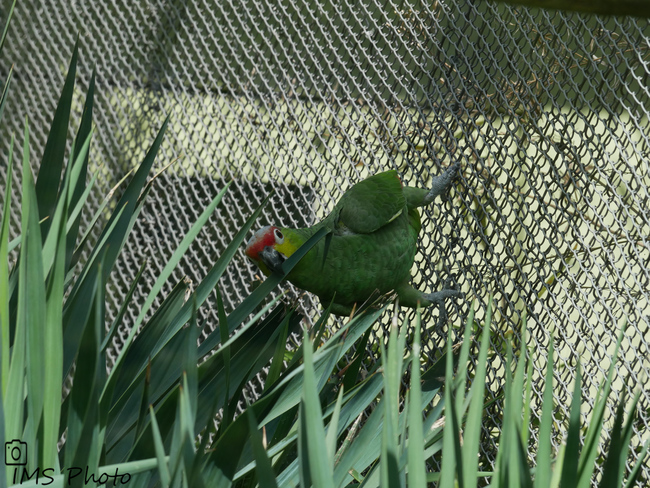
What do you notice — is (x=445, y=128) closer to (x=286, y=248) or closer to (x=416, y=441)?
(x=286, y=248)

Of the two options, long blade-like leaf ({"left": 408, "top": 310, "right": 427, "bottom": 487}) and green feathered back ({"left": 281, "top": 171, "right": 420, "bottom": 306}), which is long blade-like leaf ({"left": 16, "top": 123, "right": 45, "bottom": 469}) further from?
green feathered back ({"left": 281, "top": 171, "right": 420, "bottom": 306})

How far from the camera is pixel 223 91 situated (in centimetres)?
283

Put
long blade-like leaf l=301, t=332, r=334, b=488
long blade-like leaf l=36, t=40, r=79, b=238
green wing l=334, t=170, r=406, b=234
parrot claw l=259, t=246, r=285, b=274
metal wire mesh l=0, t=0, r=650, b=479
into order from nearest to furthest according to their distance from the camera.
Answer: long blade-like leaf l=301, t=332, r=334, b=488
long blade-like leaf l=36, t=40, r=79, b=238
metal wire mesh l=0, t=0, r=650, b=479
parrot claw l=259, t=246, r=285, b=274
green wing l=334, t=170, r=406, b=234

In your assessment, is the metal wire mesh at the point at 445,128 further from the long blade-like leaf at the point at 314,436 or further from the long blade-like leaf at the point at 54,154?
the long blade-like leaf at the point at 54,154

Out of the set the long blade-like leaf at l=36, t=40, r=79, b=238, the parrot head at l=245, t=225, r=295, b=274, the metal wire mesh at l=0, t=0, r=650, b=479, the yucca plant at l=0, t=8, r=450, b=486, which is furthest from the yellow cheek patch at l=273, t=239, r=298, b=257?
the long blade-like leaf at l=36, t=40, r=79, b=238

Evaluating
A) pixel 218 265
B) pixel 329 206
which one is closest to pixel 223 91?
pixel 329 206

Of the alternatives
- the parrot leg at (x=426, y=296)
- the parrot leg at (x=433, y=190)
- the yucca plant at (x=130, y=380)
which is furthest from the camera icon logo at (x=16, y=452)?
the parrot leg at (x=433, y=190)

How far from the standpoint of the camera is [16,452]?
3.22 feet

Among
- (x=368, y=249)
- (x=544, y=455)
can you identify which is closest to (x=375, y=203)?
(x=368, y=249)

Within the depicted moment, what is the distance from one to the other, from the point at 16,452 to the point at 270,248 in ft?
3.07

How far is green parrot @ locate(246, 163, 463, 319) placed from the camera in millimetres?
1845

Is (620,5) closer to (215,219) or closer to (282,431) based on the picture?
(282,431)

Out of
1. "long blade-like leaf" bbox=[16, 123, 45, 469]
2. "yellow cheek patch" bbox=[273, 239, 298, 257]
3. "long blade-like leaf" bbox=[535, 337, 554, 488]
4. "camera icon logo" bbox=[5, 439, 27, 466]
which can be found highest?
"yellow cheek patch" bbox=[273, 239, 298, 257]

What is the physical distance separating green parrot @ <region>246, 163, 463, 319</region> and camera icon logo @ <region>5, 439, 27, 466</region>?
92cm
